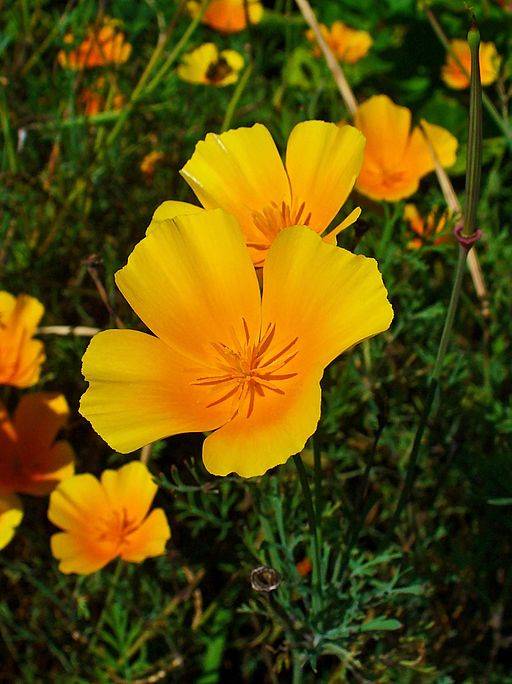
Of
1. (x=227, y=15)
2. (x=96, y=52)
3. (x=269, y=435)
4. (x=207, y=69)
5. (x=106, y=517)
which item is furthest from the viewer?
(x=227, y=15)

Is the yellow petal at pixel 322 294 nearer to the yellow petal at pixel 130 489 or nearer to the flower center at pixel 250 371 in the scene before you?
the flower center at pixel 250 371

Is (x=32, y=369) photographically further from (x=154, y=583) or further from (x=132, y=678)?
(x=132, y=678)

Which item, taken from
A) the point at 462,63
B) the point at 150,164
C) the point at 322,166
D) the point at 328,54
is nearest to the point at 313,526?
the point at 322,166

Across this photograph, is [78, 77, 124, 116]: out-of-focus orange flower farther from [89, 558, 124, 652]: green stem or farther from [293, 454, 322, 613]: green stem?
[293, 454, 322, 613]: green stem

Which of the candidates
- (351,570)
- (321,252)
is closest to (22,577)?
(351,570)

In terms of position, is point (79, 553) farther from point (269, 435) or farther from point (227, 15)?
point (227, 15)

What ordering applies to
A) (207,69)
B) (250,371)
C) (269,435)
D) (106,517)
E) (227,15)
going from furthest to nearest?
(227,15) < (207,69) < (106,517) < (250,371) < (269,435)
